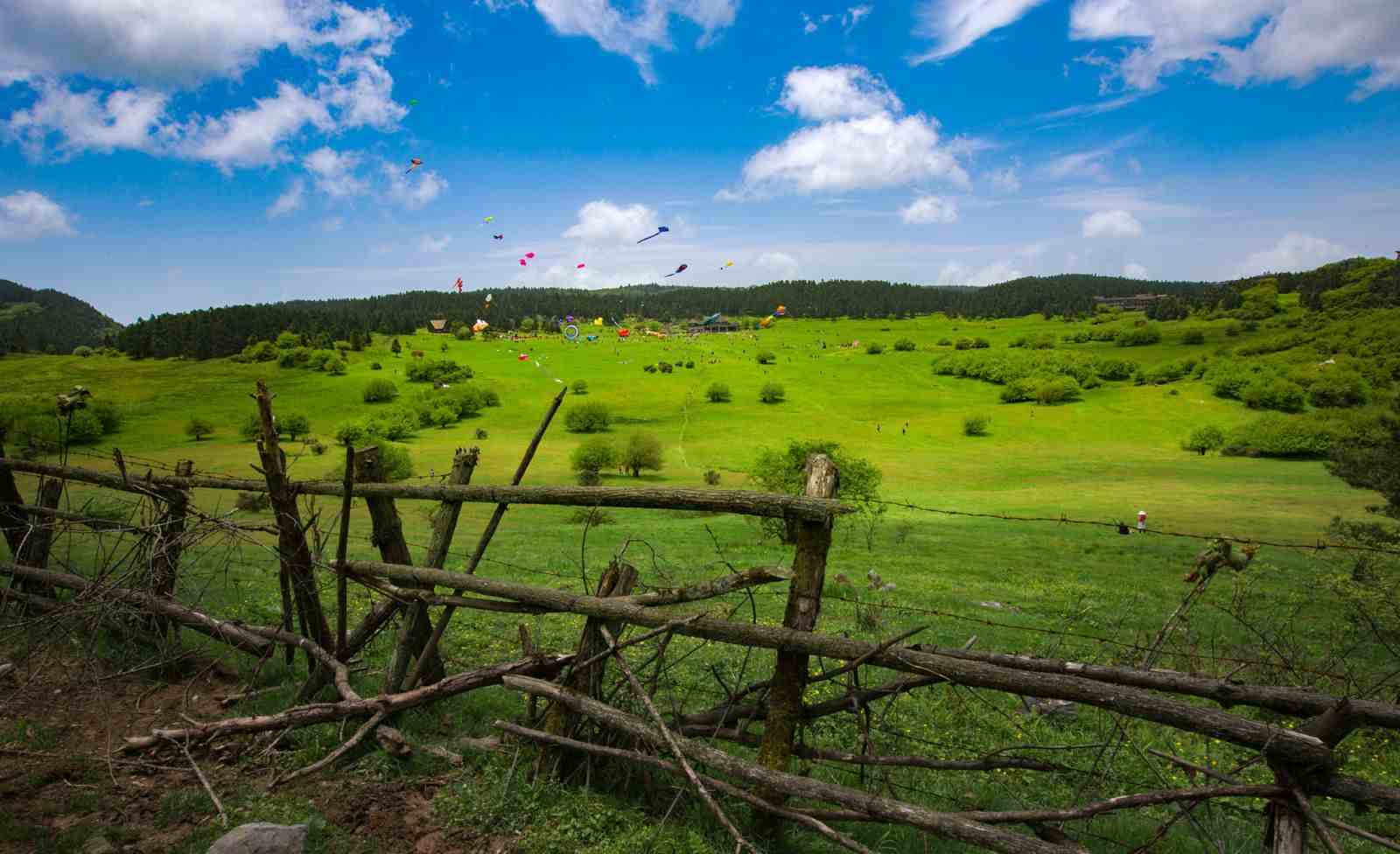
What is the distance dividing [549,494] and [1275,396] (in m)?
116

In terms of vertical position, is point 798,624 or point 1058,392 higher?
point 798,624

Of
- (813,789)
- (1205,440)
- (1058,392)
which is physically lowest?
(1205,440)

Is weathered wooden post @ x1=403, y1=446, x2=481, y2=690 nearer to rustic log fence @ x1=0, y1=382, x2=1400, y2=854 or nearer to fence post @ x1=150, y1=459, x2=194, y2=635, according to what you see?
rustic log fence @ x1=0, y1=382, x2=1400, y2=854

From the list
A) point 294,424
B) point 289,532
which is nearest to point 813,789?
point 289,532

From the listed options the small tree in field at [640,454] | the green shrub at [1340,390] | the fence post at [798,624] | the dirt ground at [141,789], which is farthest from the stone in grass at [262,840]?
the green shrub at [1340,390]

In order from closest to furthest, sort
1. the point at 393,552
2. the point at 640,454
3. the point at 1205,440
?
the point at 393,552
the point at 640,454
the point at 1205,440

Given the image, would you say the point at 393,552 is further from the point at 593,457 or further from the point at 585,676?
the point at 593,457

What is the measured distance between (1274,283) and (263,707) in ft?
794

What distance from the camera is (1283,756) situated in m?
2.82

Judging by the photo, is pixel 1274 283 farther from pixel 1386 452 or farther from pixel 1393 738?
pixel 1393 738

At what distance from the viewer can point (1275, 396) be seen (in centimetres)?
9006

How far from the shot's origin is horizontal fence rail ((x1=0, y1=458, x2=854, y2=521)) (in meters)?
3.80

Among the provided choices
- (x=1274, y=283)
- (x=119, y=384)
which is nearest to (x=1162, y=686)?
(x=119, y=384)

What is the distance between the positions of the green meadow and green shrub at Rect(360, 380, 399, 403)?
1.92 metres
